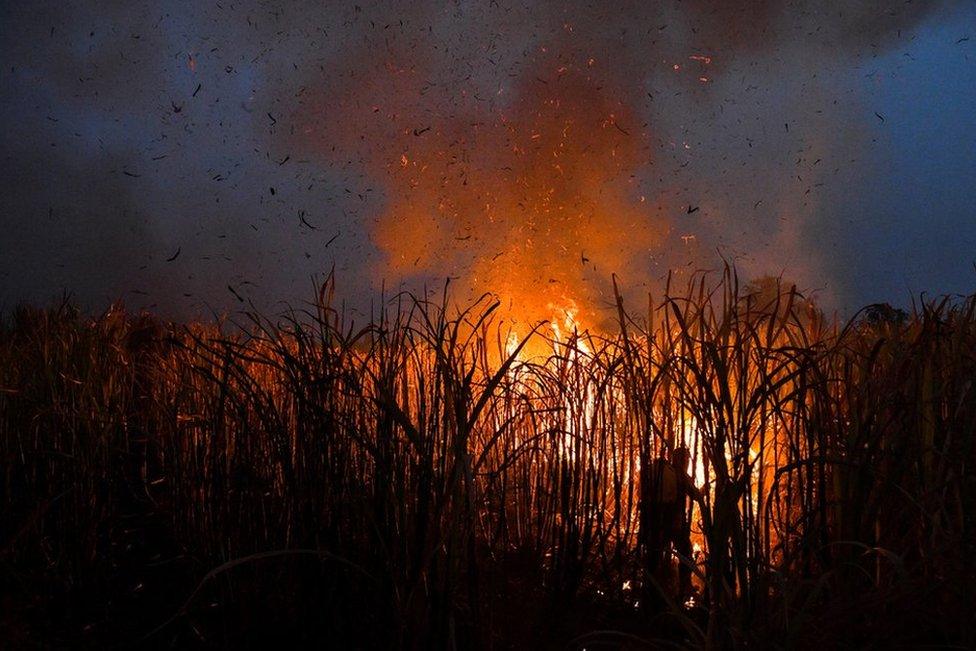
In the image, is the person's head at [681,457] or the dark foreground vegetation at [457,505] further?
the person's head at [681,457]

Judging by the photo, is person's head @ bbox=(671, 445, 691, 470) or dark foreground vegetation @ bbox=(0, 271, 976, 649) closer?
dark foreground vegetation @ bbox=(0, 271, 976, 649)

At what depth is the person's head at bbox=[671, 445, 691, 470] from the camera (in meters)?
1.93

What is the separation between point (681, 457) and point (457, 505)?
2.82 ft

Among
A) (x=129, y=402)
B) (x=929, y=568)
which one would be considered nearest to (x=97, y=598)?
(x=129, y=402)

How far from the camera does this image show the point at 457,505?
1.41 meters

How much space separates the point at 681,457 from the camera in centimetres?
204

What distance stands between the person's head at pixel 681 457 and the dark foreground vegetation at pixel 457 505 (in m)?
0.04

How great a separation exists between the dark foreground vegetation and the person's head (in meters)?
0.04

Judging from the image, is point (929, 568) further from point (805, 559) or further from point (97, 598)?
point (97, 598)

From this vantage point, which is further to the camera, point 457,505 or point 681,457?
point 681,457

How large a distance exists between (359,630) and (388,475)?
376 mm

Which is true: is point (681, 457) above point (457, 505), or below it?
above

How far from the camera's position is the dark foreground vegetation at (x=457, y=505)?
149 cm

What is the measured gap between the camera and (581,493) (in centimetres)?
225
